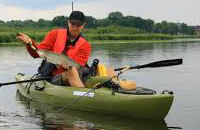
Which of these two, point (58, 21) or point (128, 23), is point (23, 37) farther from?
point (128, 23)

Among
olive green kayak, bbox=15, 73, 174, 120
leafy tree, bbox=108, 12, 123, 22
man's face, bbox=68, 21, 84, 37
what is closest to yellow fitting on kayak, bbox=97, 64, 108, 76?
olive green kayak, bbox=15, 73, 174, 120

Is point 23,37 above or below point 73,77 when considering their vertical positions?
above

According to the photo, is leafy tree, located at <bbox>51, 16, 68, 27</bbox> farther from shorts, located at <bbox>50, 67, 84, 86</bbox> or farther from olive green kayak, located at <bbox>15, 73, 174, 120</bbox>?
olive green kayak, located at <bbox>15, 73, 174, 120</bbox>

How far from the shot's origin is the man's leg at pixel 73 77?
10.4 meters

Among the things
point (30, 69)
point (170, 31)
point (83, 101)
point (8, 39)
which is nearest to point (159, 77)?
point (30, 69)

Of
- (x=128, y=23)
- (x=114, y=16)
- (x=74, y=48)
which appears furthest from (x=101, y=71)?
Answer: (x=114, y=16)

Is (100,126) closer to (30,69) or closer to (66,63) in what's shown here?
(66,63)

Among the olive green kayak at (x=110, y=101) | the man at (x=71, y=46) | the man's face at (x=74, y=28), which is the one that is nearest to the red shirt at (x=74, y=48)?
the man at (x=71, y=46)

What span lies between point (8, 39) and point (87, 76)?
42.3m

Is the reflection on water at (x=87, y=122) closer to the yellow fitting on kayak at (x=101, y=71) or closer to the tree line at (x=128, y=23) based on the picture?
the yellow fitting on kayak at (x=101, y=71)

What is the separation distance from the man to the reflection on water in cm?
74

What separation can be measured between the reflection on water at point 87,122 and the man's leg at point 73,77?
0.61 meters

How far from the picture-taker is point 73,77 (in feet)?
34.9

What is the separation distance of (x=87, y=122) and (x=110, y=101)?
25.0 inches
